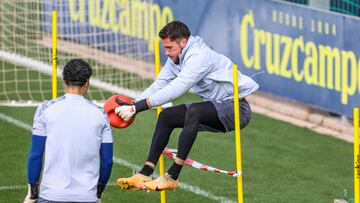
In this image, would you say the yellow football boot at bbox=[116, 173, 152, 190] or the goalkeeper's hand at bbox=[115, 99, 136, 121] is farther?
the yellow football boot at bbox=[116, 173, 152, 190]

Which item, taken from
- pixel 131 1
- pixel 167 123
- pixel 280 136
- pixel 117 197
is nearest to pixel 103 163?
pixel 167 123

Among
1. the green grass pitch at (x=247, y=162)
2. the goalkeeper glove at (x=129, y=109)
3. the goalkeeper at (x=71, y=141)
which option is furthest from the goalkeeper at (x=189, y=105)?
the goalkeeper at (x=71, y=141)

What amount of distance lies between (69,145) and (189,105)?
9.91 feet

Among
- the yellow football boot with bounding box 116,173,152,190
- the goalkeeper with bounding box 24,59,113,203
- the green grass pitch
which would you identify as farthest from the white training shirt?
the green grass pitch

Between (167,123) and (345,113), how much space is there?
610cm

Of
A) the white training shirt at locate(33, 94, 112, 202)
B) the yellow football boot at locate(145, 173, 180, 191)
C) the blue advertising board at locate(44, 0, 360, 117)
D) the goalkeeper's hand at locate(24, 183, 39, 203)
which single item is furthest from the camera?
the blue advertising board at locate(44, 0, 360, 117)

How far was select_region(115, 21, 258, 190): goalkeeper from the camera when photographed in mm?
12539

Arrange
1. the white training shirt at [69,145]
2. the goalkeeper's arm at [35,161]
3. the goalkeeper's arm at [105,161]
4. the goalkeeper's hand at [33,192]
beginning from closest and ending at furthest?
1. the white training shirt at [69,145]
2. the goalkeeper's arm at [35,161]
3. the goalkeeper's arm at [105,161]
4. the goalkeeper's hand at [33,192]

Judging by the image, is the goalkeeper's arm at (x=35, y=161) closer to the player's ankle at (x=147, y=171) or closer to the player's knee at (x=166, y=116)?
the player's ankle at (x=147, y=171)

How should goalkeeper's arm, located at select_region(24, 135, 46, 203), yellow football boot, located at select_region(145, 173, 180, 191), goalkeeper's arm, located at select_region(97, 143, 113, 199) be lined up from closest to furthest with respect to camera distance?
goalkeeper's arm, located at select_region(24, 135, 46, 203) → goalkeeper's arm, located at select_region(97, 143, 113, 199) → yellow football boot, located at select_region(145, 173, 180, 191)

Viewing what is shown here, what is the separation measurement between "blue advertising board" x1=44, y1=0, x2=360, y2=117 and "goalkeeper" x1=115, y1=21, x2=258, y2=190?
5.34m

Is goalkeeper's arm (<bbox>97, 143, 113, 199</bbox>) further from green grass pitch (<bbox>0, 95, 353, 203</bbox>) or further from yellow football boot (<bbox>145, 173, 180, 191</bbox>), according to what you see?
green grass pitch (<bbox>0, 95, 353, 203</bbox>)

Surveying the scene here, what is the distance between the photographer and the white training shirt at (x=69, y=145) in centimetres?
1002

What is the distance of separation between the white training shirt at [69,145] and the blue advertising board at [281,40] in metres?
8.42
